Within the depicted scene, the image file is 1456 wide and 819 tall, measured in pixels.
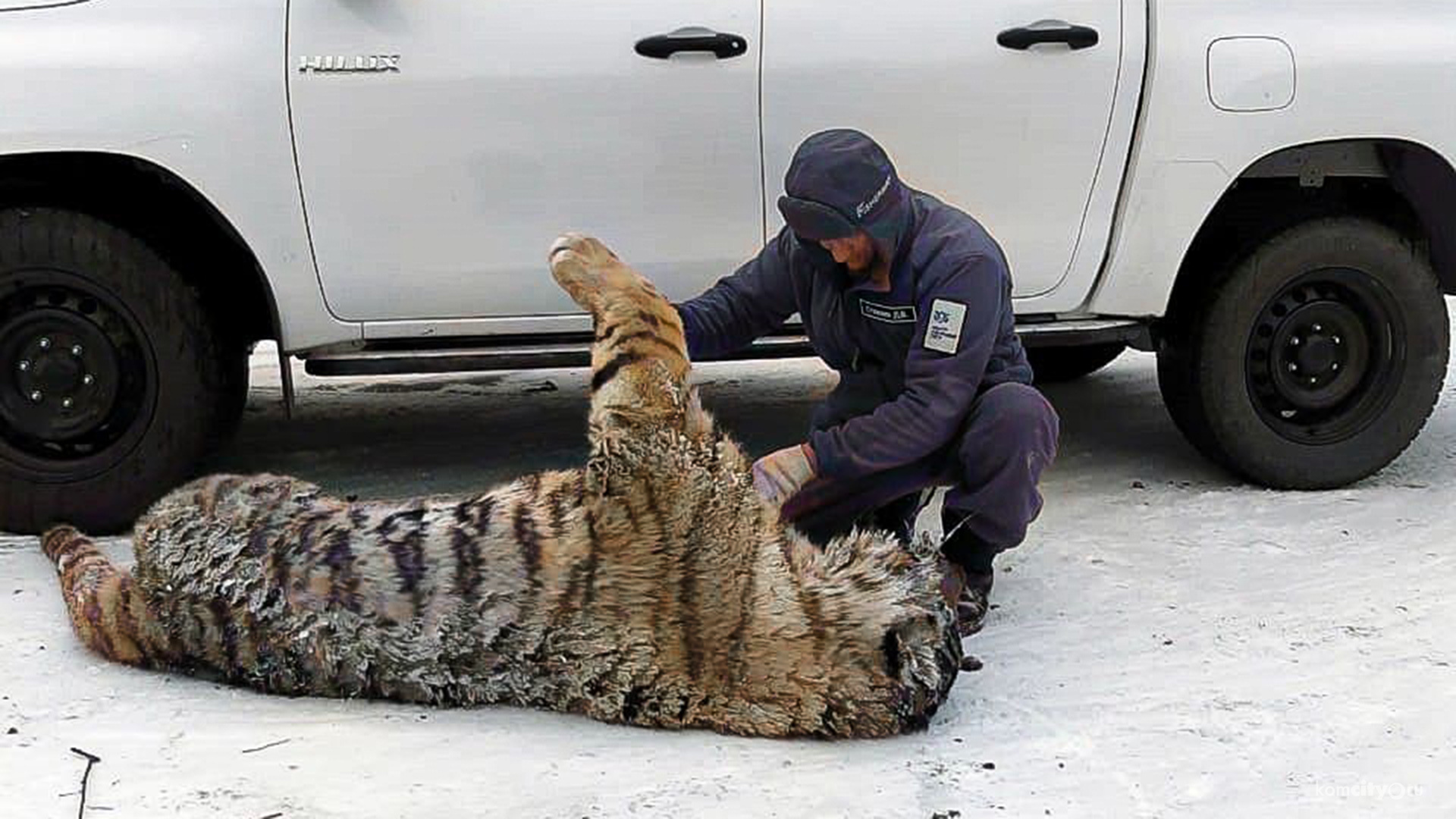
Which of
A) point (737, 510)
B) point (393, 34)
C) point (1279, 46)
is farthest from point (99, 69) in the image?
point (1279, 46)

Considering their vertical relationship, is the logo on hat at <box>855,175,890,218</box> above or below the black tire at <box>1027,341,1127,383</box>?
above

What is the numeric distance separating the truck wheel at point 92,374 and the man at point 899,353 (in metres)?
1.51

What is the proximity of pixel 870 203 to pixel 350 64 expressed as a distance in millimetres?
1621

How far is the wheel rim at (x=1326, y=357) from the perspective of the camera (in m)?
5.10

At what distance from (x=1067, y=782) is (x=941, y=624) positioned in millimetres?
424

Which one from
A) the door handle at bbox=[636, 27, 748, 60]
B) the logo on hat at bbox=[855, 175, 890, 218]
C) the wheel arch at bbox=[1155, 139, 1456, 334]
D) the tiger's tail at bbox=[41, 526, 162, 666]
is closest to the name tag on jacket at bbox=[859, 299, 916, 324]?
the logo on hat at bbox=[855, 175, 890, 218]

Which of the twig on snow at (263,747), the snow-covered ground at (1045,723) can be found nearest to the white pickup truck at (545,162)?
the snow-covered ground at (1045,723)

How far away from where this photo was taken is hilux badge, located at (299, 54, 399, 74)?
173 inches

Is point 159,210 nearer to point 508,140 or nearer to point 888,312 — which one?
point 508,140

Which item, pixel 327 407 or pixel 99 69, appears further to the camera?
pixel 327 407

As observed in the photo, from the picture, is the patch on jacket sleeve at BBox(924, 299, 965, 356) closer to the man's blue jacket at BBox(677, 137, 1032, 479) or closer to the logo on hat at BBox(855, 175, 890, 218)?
the man's blue jacket at BBox(677, 137, 1032, 479)

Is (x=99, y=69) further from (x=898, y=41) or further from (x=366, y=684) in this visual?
(x=898, y=41)

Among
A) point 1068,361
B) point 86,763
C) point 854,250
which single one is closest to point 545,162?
point 854,250

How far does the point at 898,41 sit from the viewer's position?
183 inches
